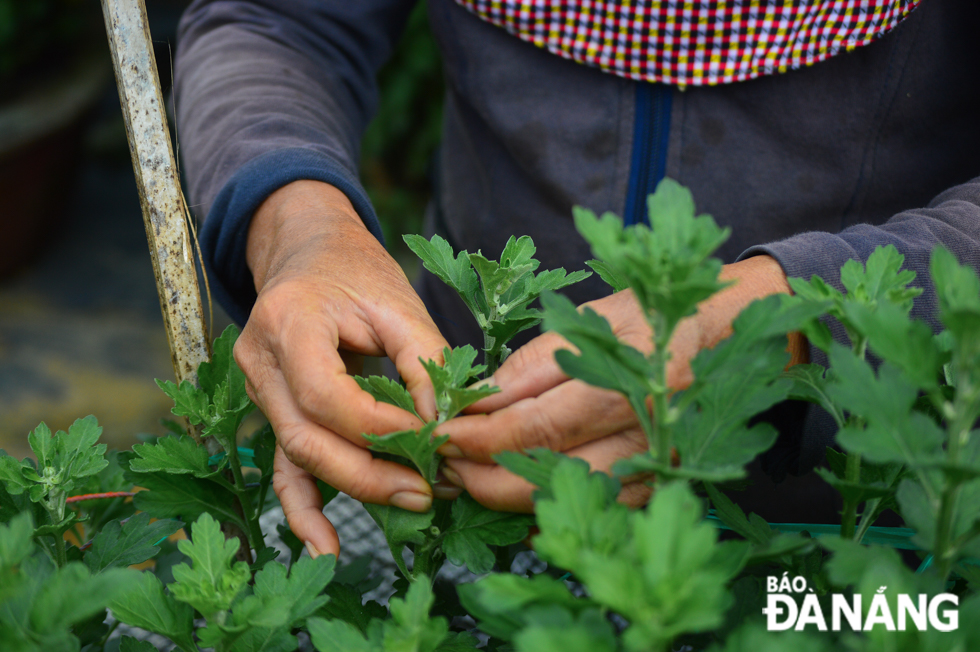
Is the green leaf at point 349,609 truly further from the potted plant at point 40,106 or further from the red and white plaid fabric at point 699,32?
the potted plant at point 40,106

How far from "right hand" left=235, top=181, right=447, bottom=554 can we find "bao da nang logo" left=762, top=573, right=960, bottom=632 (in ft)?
0.99

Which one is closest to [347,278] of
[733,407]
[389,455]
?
[389,455]

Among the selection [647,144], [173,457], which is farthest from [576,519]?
[647,144]

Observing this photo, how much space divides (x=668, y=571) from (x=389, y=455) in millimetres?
408

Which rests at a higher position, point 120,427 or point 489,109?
point 489,109

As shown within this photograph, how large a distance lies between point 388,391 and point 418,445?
0.07 m

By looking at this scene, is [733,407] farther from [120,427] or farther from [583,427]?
[120,427]

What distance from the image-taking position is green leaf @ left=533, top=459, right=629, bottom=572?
434mm

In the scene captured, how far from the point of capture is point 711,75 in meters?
1.18

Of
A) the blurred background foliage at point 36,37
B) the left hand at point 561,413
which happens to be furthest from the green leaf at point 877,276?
the blurred background foliage at point 36,37

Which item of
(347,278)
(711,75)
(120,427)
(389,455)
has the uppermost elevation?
(711,75)

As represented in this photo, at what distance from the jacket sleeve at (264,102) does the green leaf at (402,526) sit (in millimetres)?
568

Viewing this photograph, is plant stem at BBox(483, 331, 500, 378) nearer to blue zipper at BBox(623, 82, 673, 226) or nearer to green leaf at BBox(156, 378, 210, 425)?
green leaf at BBox(156, 378, 210, 425)

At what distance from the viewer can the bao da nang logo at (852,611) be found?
41 cm
